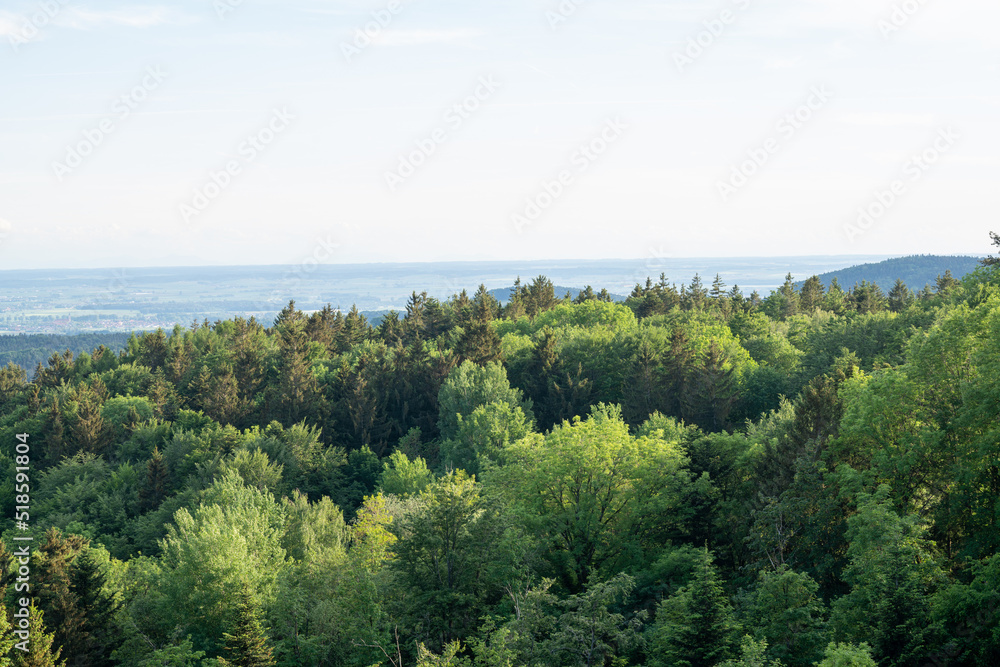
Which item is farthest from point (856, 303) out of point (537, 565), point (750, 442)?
point (537, 565)

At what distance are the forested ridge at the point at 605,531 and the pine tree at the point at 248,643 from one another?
0.10 meters

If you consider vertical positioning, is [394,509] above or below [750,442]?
below

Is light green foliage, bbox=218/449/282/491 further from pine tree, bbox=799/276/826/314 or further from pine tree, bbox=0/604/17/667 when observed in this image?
pine tree, bbox=799/276/826/314

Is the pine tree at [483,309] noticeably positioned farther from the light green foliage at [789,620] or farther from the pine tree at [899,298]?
the light green foliage at [789,620]

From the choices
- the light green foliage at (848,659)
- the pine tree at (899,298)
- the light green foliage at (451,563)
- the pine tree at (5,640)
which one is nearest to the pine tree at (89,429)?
the pine tree at (5,640)

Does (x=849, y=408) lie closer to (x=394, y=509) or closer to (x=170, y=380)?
(x=394, y=509)

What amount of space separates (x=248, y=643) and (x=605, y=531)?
58.8 feet

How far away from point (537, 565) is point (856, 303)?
96.7 metres

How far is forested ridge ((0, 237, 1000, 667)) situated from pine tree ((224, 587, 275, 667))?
0.32ft

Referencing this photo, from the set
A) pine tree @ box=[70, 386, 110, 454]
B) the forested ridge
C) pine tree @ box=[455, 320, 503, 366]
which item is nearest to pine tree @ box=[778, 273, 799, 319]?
the forested ridge

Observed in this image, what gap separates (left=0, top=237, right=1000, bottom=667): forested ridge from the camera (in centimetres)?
2681

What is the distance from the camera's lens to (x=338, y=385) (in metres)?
92.6

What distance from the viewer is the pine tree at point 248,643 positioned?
30.7 meters

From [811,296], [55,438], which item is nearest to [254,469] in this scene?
[55,438]
